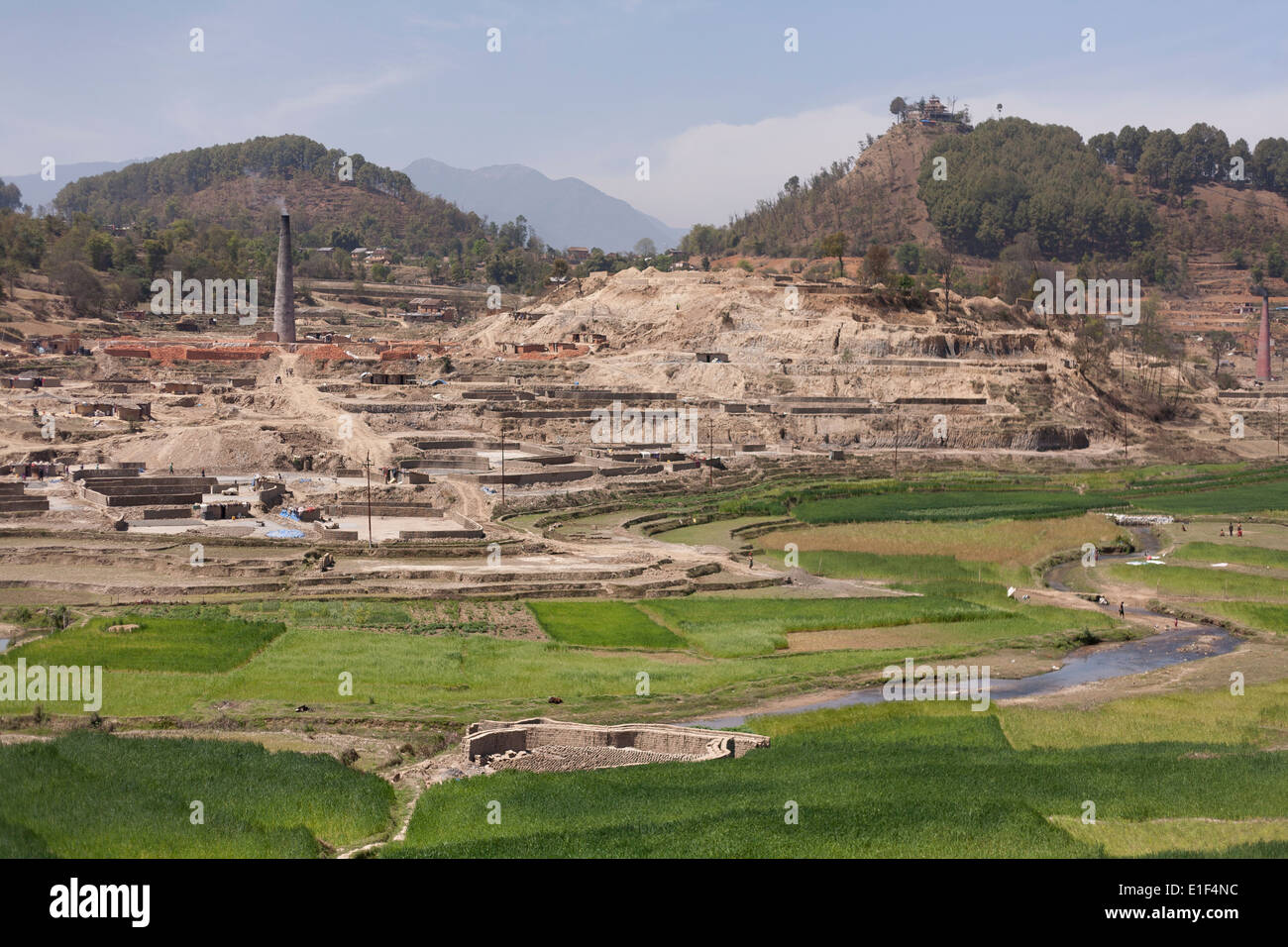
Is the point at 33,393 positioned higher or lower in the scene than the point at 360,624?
higher

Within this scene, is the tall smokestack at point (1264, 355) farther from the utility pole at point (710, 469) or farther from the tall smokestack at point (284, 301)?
the tall smokestack at point (284, 301)

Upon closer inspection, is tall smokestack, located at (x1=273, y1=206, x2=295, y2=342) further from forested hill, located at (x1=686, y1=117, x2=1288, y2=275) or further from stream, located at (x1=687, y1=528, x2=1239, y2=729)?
forested hill, located at (x1=686, y1=117, x2=1288, y2=275)

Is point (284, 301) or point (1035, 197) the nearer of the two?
point (284, 301)

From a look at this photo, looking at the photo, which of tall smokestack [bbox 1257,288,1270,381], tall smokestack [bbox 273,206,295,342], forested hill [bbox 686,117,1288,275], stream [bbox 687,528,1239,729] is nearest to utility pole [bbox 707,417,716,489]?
stream [bbox 687,528,1239,729]

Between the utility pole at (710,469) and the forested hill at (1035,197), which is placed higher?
the forested hill at (1035,197)

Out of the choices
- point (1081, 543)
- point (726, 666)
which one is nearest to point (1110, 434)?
point (1081, 543)

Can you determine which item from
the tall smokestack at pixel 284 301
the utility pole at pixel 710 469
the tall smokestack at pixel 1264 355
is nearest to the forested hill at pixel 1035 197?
the tall smokestack at pixel 1264 355

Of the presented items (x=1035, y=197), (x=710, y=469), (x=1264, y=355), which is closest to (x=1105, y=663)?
(x=710, y=469)

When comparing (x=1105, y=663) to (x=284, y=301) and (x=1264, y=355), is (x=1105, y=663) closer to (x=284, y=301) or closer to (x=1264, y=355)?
(x=284, y=301)

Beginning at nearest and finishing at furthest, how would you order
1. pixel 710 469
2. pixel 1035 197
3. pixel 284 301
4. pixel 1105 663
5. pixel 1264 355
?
pixel 1105 663 → pixel 710 469 → pixel 284 301 → pixel 1264 355 → pixel 1035 197

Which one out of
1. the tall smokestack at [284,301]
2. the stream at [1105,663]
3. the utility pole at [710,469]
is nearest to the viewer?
the stream at [1105,663]
